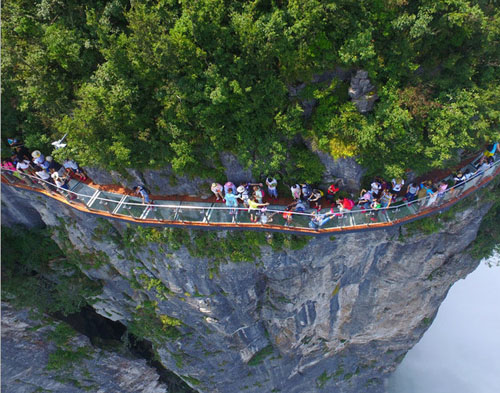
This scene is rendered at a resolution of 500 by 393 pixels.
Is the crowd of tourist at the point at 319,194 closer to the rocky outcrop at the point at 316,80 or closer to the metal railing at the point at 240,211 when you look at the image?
the metal railing at the point at 240,211

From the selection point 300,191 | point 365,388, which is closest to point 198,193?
point 300,191

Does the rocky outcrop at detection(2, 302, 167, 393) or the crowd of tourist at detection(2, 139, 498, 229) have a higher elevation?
the crowd of tourist at detection(2, 139, 498, 229)

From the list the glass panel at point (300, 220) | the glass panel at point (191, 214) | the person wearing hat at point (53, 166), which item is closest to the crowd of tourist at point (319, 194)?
the glass panel at point (300, 220)

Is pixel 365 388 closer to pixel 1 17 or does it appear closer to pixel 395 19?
pixel 395 19

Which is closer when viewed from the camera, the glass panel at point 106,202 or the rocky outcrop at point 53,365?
the glass panel at point 106,202

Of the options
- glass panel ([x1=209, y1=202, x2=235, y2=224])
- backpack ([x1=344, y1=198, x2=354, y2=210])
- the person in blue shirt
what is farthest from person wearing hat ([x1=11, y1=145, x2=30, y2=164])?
backpack ([x1=344, y1=198, x2=354, y2=210])

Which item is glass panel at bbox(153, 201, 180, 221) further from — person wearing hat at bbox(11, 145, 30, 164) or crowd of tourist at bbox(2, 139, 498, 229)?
person wearing hat at bbox(11, 145, 30, 164)

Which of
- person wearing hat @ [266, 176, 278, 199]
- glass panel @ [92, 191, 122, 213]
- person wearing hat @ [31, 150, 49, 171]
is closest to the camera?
person wearing hat @ [266, 176, 278, 199]
